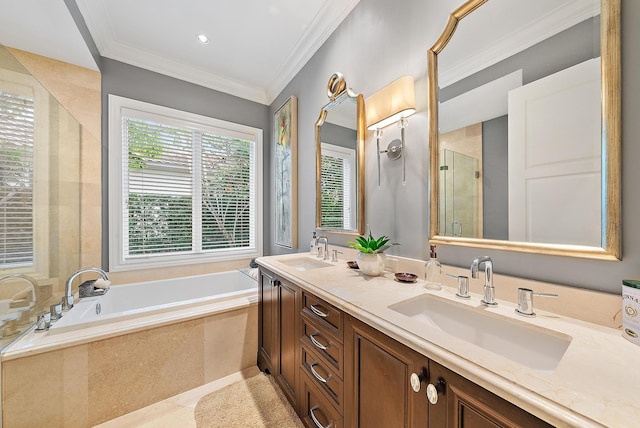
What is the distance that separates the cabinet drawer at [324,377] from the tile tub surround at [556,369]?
0.34 metres

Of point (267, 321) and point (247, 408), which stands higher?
point (267, 321)

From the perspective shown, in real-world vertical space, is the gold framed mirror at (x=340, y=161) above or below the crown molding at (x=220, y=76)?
below

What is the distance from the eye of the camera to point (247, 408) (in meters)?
1.48

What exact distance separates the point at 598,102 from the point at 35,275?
315 centimetres

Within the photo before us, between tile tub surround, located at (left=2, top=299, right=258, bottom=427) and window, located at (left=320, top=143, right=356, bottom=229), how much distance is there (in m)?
1.01

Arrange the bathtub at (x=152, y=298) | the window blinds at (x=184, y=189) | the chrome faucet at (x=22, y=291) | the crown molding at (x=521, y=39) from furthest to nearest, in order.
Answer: the window blinds at (x=184, y=189)
the bathtub at (x=152, y=298)
the chrome faucet at (x=22, y=291)
the crown molding at (x=521, y=39)

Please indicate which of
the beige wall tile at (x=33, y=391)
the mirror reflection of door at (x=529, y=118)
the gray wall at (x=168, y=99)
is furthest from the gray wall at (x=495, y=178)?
the gray wall at (x=168, y=99)

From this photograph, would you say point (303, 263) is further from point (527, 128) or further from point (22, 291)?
point (22, 291)

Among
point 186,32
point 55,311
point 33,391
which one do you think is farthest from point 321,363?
point 186,32

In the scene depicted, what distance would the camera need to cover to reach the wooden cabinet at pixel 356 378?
21.8 inches

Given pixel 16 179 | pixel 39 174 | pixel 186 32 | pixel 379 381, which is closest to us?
pixel 379 381

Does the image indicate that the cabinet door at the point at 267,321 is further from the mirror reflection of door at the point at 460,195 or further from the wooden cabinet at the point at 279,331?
the mirror reflection of door at the point at 460,195

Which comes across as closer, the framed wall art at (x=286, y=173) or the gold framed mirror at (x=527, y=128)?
the gold framed mirror at (x=527, y=128)

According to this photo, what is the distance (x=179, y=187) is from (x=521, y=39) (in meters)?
2.98
